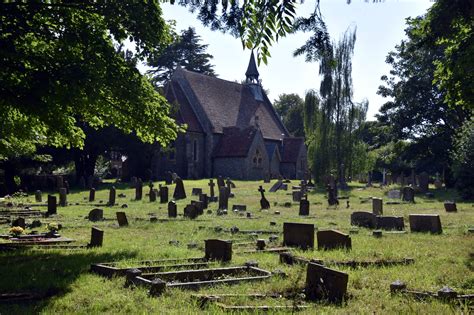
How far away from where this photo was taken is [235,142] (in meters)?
53.2

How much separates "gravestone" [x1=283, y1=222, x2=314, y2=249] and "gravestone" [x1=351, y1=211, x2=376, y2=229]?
463 cm

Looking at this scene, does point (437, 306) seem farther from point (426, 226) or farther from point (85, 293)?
point (426, 226)

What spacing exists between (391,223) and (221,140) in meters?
40.6

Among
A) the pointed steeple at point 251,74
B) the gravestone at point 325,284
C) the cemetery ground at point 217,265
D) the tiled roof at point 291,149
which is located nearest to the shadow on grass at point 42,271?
the cemetery ground at point 217,265

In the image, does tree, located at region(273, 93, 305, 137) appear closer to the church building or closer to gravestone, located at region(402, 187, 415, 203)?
the church building

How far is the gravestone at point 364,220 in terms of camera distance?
1496 centimetres

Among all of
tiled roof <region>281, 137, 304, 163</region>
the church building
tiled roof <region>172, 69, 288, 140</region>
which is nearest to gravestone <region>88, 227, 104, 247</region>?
the church building

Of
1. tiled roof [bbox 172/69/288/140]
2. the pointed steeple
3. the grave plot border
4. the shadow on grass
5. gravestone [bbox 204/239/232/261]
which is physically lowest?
the shadow on grass

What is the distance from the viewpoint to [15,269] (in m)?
8.37

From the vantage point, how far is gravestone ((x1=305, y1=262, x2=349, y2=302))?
6.33 m

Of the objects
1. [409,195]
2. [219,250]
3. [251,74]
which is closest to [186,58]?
[251,74]

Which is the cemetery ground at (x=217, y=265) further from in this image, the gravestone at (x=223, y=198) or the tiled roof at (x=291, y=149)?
the tiled roof at (x=291, y=149)

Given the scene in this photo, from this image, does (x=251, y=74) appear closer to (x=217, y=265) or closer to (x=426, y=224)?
(x=426, y=224)

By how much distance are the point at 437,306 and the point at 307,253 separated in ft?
13.2
